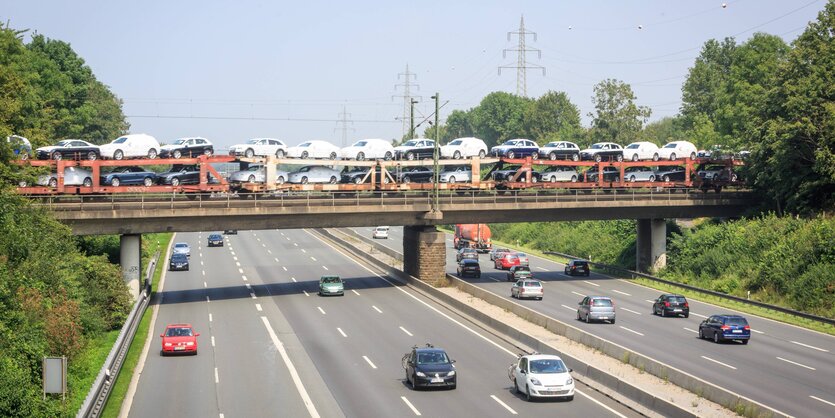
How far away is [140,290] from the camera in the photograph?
6116 centimetres

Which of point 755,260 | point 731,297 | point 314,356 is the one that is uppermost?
point 755,260

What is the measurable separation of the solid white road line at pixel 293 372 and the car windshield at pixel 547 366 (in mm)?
7685

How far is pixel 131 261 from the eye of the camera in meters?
59.8

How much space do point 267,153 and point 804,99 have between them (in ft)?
134

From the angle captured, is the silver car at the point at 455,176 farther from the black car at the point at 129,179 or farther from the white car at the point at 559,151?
the black car at the point at 129,179

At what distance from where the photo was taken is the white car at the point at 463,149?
79000mm

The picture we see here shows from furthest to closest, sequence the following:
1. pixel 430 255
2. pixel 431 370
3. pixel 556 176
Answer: pixel 556 176 < pixel 430 255 < pixel 431 370

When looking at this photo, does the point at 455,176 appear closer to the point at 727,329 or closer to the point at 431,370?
the point at 727,329

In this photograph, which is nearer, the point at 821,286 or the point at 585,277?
the point at 821,286

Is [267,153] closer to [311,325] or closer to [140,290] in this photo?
[140,290]

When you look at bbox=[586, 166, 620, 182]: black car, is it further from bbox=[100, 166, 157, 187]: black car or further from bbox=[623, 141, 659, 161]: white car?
bbox=[100, 166, 157, 187]: black car

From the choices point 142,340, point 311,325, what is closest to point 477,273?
point 311,325

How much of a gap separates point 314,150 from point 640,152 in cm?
3063

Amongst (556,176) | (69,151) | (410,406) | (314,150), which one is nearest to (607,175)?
(556,176)
